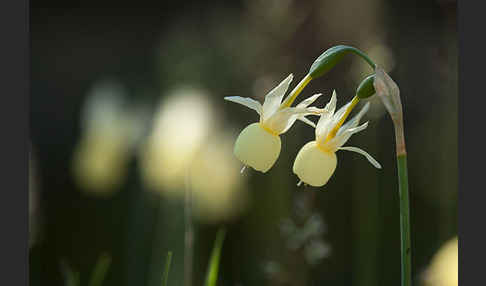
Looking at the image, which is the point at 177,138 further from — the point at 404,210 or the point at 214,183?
the point at 404,210

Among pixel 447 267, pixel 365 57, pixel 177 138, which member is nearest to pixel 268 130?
pixel 365 57

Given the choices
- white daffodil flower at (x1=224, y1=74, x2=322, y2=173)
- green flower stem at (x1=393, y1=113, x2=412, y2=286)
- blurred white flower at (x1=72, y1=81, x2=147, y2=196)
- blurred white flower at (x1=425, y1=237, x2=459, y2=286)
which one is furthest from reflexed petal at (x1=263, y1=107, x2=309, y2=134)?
blurred white flower at (x1=72, y1=81, x2=147, y2=196)

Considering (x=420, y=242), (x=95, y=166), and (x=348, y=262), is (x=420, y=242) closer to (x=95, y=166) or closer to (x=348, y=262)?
(x=348, y=262)

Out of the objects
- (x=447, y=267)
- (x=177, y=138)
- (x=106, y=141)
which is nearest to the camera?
(x=447, y=267)

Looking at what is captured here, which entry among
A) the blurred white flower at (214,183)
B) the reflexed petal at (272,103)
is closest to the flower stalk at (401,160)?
the reflexed petal at (272,103)

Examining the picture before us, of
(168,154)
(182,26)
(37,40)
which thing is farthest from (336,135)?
(37,40)

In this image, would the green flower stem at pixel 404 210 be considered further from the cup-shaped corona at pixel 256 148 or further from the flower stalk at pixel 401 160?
the cup-shaped corona at pixel 256 148

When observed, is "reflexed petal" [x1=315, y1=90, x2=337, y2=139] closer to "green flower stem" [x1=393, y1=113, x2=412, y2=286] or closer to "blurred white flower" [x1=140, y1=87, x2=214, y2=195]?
"green flower stem" [x1=393, y1=113, x2=412, y2=286]
